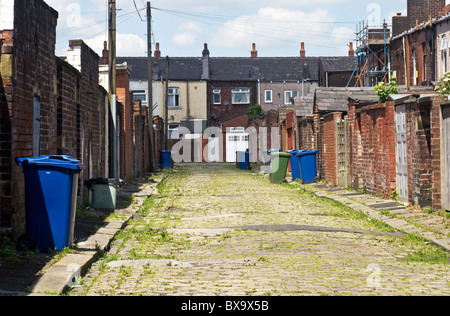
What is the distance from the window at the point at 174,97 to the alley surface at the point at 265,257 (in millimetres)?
51536

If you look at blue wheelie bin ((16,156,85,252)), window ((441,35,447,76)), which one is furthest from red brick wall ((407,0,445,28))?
blue wheelie bin ((16,156,85,252))

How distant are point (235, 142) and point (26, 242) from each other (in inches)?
2195

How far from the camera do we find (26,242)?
30.9 ft

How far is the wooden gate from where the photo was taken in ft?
77.2

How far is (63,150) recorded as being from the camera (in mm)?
14391

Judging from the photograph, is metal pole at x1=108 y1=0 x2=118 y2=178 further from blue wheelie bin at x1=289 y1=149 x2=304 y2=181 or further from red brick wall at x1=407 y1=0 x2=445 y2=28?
red brick wall at x1=407 y1=0 x2=445 y2=28

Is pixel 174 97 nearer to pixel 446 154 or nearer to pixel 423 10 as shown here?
pixel 423 10

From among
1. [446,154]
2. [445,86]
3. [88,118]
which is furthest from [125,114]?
[446,154]

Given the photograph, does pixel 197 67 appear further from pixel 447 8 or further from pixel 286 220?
pixel 286 220

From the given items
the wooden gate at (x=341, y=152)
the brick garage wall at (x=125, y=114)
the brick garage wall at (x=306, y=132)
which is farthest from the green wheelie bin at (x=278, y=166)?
the brick garage wall at (x=125, y=114)

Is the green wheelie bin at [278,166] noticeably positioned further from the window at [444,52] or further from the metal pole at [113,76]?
the window at [444,52]

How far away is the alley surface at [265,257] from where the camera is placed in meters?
7.37

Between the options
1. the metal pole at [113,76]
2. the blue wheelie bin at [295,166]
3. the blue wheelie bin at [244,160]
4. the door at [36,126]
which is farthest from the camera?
the blue wheelie bin at [244,160]

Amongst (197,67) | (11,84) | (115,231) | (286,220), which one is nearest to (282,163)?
(286,220)
